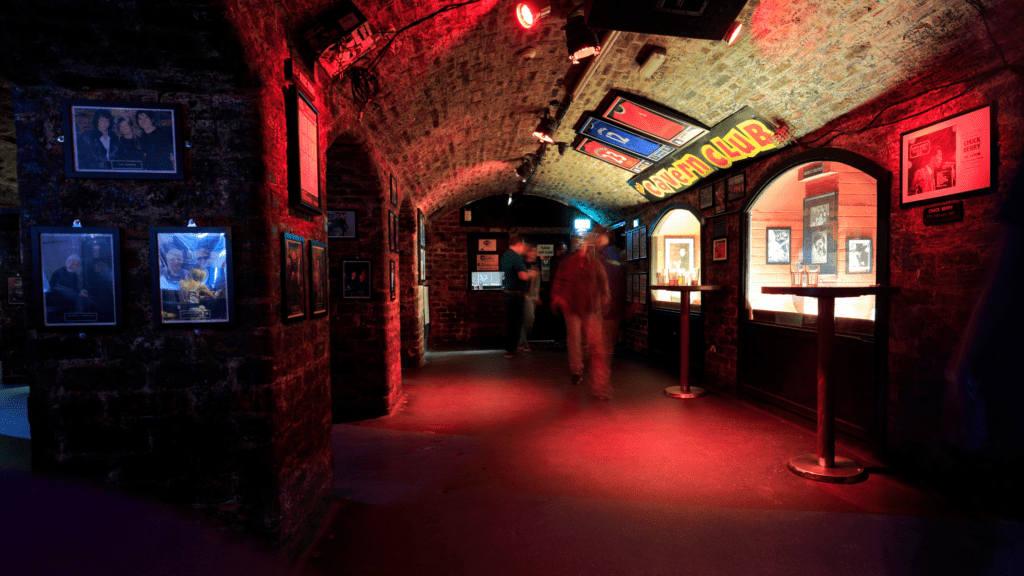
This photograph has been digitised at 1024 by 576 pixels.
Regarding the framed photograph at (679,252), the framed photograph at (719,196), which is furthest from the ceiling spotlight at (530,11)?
the framed photograph at (679,252)

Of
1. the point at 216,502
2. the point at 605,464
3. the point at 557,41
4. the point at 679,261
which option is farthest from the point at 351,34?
the point at 679,261

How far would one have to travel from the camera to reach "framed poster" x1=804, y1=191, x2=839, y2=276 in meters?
5.04

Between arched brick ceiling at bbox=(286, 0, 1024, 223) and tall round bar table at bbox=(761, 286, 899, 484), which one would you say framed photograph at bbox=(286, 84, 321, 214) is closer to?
arched brick ceiling at bbox=(286, 0, 1024, 223)

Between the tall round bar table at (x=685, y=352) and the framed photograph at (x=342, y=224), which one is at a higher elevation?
the framed photograph at (x=342, y=224)

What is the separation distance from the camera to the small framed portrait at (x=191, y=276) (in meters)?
1.98

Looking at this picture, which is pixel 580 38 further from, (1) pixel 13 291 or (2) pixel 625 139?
(1) pixel 13 291

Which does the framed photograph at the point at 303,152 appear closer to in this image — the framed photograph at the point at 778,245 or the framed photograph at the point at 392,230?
the framed photograph at the point at 392,230

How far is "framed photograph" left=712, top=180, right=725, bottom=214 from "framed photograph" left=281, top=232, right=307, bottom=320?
4.49m

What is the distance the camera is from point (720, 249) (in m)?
5.30

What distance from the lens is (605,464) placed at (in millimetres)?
3227

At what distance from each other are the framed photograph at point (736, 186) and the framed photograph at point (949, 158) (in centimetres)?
177

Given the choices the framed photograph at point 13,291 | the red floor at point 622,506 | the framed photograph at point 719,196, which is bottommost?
the red floor at point 622,506

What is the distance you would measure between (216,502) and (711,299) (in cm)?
514

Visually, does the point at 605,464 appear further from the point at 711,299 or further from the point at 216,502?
the point at 711,299
